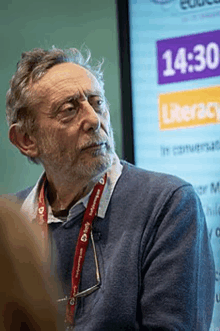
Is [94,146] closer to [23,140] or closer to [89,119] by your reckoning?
[89,119]

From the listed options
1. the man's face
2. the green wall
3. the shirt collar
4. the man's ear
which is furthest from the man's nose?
the green wall

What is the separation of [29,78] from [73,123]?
22 centimetres

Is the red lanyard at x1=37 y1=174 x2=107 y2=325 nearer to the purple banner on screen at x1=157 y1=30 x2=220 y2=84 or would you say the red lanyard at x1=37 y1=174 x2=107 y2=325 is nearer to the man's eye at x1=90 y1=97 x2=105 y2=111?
the man's eye at x1=90 y1=97 x2=105 y2=111

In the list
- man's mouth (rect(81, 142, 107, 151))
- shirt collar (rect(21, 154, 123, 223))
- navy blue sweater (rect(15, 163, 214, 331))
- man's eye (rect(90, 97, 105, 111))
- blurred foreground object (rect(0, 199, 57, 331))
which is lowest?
navy blue sweater (rect(15, 163, 214, 331))

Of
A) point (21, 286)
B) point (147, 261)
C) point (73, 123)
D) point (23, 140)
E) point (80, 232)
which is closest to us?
point (21, 286)

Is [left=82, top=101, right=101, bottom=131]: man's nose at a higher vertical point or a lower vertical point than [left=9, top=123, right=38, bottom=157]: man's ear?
higher

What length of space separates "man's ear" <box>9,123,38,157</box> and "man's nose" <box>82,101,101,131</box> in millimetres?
229

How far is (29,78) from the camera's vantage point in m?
1.94

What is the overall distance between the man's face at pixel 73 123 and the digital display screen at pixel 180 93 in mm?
435

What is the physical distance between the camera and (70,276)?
1.76 meters

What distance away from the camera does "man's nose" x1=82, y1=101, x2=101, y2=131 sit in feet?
6.06

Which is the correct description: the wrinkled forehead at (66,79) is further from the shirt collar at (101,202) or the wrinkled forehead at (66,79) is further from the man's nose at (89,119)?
the shirt collar at (101,202)

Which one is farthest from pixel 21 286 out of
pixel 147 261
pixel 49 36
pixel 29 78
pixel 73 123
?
pixel 49 36

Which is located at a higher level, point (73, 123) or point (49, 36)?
point (49, 36)
